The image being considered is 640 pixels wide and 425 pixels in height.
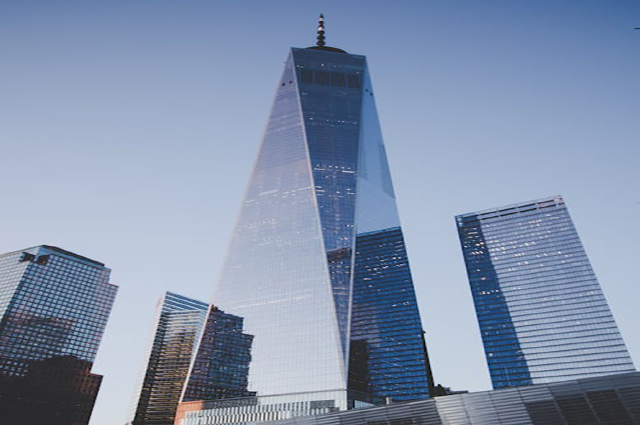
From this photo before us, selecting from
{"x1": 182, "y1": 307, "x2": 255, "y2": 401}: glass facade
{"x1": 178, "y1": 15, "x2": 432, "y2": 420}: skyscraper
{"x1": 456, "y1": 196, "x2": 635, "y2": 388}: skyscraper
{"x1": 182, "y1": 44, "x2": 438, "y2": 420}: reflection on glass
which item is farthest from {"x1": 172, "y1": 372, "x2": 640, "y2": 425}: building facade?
{"x1": 456, "y1": 196, "x2": 635, "y2": 388}: skyscraper

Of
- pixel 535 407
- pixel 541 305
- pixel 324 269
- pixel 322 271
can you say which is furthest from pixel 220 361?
pixel 535 407

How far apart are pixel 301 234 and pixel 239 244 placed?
979 inches

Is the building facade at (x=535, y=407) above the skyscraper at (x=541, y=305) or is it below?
below

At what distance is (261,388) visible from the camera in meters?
131

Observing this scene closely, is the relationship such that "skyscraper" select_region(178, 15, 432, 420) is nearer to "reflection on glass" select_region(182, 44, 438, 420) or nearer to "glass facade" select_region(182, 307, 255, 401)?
"reflection on glass" select_region(182, 44, 438, 420)

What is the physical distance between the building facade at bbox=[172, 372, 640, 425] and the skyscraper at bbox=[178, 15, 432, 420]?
62.0m

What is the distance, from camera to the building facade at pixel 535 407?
5184 cm

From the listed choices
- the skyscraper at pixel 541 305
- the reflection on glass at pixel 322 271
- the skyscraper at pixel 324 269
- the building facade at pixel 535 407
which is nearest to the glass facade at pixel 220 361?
the reflection on glass at pixel 322 271

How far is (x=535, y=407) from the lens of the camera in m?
54.6

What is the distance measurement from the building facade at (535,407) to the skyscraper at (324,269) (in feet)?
203

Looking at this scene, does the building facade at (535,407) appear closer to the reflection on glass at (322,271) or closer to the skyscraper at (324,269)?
the reflection on glass at (322,271)

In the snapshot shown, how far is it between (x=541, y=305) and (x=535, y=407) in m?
129

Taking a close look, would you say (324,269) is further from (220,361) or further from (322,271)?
(220,361)

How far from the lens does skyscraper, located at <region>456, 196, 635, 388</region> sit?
156 metres
